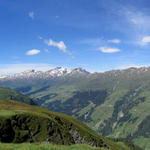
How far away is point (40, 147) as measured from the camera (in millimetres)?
12445

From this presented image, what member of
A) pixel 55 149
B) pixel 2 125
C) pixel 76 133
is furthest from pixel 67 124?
pixel 55 149

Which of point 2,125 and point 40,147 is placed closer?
point 40,147

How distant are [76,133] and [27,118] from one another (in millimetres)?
41628

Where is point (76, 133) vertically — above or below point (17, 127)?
below

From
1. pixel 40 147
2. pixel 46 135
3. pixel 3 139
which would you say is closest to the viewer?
pixel 40 147

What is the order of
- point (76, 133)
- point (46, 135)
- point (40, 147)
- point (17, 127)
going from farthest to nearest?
point (76, 133) < point (46, 135) < point (17, 127) < point (40, 147)

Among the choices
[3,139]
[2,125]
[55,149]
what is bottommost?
[3,139]

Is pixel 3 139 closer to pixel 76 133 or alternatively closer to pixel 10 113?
pixel 10 113

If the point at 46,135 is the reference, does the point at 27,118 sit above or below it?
above

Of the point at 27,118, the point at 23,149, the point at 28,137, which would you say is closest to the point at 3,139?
the point at 28,137

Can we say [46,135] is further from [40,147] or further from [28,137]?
[40,147]

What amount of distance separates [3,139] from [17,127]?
41.3ft

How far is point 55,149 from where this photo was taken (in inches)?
496

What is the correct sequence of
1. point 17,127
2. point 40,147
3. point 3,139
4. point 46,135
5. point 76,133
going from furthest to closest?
point 76,133 < point 46,135 < point 17,127 < point 3,139 < point 40,147
